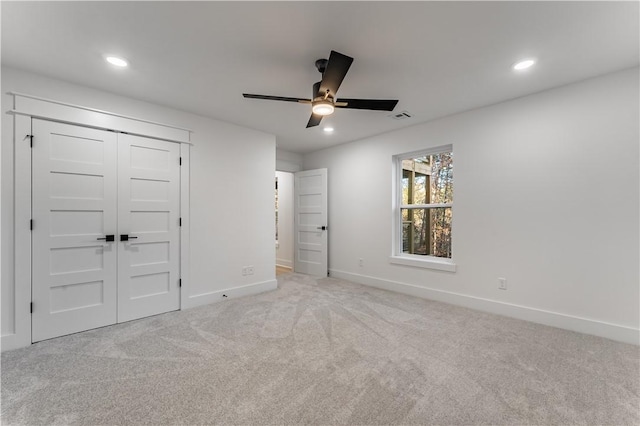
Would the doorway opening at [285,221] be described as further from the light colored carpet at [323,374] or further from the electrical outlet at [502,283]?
the electrical outlet at [502,283]

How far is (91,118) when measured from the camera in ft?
9.54

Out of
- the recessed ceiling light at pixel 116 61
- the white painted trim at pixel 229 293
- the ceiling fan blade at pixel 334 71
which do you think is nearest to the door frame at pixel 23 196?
the recessed ceiling light at pixel 116 61

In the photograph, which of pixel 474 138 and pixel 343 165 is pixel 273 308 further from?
pixel 474 138

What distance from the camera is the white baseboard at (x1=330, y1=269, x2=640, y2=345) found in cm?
Result: 263

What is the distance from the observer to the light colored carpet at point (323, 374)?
1688 millimetres

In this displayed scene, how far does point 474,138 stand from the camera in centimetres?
357

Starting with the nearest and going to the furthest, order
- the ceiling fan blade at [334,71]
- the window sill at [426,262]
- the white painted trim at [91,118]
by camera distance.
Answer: the ceiling fan blade at [334,71] → the white painted trim at [91,118] → the window sill at [426,262]

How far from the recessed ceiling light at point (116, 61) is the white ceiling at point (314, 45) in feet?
0.22

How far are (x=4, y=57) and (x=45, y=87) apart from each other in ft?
1.11

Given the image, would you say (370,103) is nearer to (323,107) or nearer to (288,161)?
(323,107)

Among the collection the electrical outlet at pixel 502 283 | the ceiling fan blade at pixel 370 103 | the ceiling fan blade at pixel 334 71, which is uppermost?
the ceiling fan blade at pixel 334 71

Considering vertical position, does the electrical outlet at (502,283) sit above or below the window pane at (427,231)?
→ below

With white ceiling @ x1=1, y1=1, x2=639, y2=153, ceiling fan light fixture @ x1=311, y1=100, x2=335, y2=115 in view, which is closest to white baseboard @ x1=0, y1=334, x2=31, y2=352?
white ceiling @ x1=1, y1=1, x2=639, y2=153

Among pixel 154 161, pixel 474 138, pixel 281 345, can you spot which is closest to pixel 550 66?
pixel 474 138
